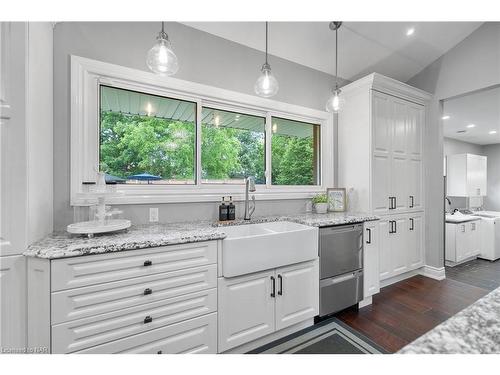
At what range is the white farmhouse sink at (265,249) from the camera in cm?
159

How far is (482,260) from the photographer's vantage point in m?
4.00

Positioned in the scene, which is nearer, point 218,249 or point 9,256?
point 9,256

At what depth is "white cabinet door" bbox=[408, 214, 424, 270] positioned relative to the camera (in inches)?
119

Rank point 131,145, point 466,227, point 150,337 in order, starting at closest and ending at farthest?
point 150,337
point 131,145
point 466,227

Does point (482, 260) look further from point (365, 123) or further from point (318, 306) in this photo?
point (318, 306)

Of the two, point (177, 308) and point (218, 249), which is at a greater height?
point (218, 249)

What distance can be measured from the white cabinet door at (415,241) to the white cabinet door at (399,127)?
92cm

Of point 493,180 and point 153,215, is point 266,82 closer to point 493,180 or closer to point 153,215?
point 153,215

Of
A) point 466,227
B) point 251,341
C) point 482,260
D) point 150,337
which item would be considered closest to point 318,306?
point 251,341

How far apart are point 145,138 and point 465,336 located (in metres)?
2.27

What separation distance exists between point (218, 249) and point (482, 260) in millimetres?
5040

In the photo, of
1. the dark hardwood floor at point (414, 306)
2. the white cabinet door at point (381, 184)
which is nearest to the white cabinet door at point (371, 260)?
the dark hardwood floor at point (414, 306)

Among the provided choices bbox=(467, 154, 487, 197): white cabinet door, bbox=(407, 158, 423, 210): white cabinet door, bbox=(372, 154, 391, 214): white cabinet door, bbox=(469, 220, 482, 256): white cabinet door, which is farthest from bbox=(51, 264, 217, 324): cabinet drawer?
bbox=(467, 154, 487, 197): white cabinet door

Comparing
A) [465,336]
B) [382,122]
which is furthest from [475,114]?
[465,336]
